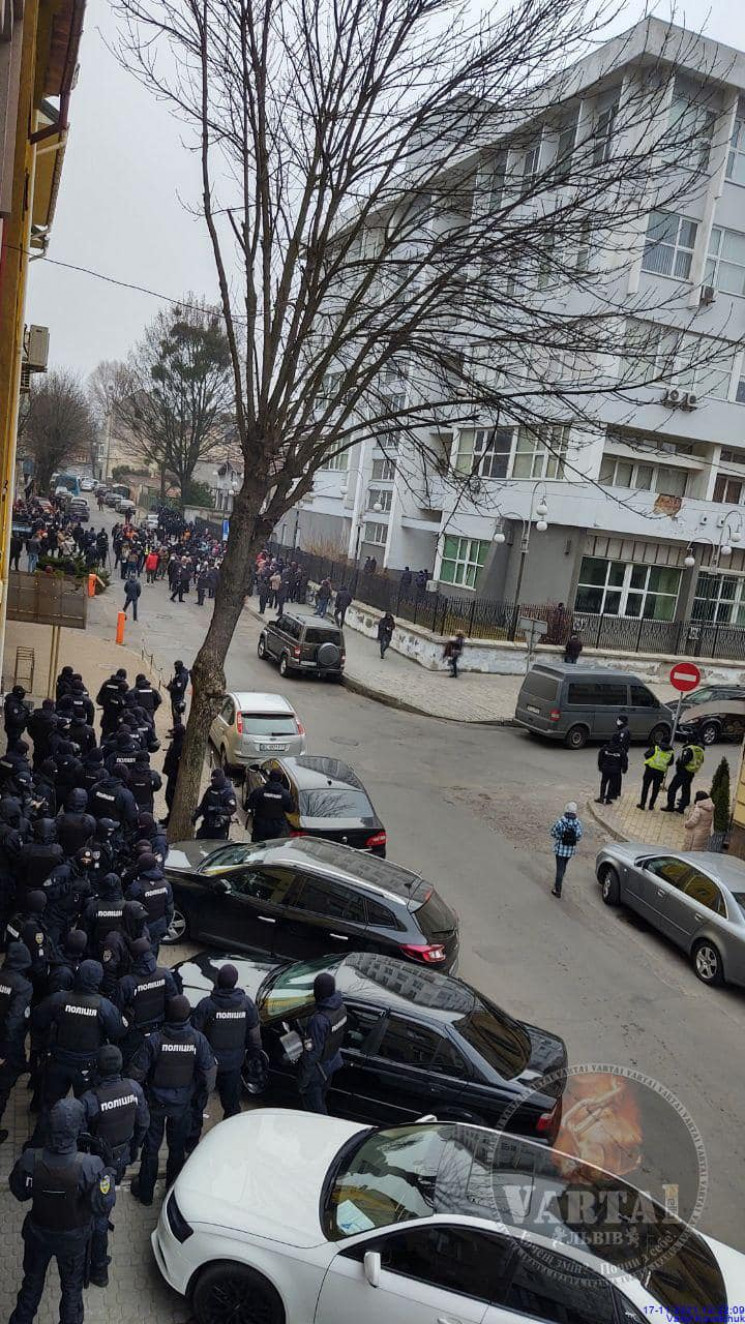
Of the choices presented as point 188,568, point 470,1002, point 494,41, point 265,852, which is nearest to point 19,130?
point 494,41

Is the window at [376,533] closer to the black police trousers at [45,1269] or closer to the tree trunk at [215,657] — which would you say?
the tree trunk at [215,657]

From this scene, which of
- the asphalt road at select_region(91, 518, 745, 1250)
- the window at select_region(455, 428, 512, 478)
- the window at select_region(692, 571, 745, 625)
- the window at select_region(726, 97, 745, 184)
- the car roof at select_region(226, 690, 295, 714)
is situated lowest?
the asphalt road at select_region(91, 518, 745, 1250)

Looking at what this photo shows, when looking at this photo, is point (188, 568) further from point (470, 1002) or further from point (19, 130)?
point (470, 1002)

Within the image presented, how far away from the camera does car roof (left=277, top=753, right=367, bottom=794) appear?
39.6ft

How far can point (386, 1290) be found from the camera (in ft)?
13.9

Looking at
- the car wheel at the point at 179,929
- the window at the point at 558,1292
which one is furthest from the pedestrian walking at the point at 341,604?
the window at the point at 558,1292

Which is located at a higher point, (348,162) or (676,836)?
(348,162)

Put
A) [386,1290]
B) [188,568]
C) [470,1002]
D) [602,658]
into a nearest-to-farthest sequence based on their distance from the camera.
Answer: [386,1290]
[470,1002]
[602,658]
[188,568]

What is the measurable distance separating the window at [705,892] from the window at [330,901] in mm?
4567

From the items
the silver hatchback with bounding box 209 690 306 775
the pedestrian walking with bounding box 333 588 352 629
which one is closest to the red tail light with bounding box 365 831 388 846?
the silver hatchback with bounding box 209 690 306 775

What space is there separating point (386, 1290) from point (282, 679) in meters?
20.0

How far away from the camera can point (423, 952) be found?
27.1 feet

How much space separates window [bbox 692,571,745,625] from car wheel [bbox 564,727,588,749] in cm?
1396

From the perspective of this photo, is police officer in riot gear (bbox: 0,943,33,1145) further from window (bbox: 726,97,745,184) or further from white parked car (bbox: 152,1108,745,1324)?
window (bbox: 726,97,745,184)
